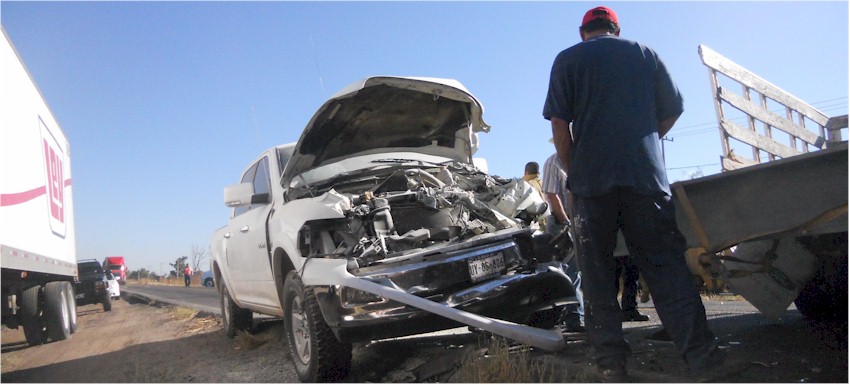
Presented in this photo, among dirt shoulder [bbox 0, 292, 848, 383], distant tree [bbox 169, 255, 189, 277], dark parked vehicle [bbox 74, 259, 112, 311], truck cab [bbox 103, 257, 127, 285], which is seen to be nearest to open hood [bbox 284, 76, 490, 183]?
dirt shoulder [bbox 0, 292, 848, 383]

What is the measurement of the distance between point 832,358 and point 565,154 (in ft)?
6.02

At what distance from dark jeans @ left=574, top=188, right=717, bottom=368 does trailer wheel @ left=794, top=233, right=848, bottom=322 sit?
1364mm

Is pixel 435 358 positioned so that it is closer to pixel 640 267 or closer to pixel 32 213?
pixel 640 267

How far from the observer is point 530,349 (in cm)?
406

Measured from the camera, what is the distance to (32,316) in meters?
8.41

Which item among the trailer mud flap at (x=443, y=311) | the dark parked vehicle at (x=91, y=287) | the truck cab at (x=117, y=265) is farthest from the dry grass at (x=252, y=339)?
the truck cab at (x=117, y=265)

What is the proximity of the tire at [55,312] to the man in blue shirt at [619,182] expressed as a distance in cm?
859

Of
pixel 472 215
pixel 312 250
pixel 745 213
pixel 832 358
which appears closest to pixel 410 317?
pixel 312 250

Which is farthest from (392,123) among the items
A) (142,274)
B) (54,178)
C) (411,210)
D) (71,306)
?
(142,274)

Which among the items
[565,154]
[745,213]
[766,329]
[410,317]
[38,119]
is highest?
[38,119]

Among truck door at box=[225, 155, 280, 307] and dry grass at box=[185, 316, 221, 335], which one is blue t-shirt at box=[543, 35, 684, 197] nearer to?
truck door at box=[225, 155, 280, 307]

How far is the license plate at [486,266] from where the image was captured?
3.89 m

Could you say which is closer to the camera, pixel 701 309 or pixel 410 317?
pixel 701 309

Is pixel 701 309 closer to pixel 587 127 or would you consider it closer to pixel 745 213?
pixel 745 213
